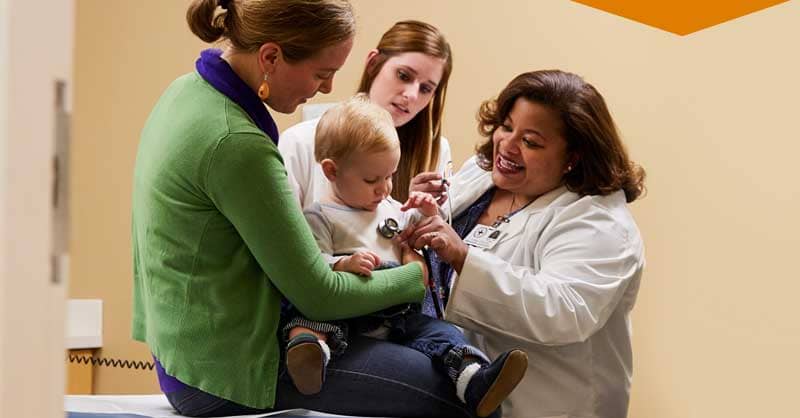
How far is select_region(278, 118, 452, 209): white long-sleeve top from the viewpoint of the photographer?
2553 millimetres

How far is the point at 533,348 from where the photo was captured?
2.31 m

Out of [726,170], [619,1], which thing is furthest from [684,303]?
[619,1]

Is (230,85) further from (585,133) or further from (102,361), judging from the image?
(102,361)

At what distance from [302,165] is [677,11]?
1.77m

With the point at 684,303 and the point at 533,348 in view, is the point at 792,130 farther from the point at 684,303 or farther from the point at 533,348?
the point at 533,348

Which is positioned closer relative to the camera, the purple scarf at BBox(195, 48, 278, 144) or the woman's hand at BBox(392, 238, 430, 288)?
the purple scarf at BBox(195, 48, 278, 144)

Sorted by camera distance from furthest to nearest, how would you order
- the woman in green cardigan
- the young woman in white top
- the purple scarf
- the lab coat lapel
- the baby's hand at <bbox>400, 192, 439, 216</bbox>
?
the young woman in white top < the lab coat lapel < the baby's hand at <bbox>400, 192, 439, 216</bbox> < the purple scarf < the woman in green cardigan

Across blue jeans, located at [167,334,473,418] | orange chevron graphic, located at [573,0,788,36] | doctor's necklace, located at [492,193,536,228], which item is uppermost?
orange chevron graphic, located at [573,0,788,36]

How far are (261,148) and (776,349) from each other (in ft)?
7.79

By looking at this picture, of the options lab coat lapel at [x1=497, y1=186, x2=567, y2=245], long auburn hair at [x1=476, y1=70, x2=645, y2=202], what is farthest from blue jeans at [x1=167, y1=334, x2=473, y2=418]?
long auburn hair at [x1=476, y1=70, x2=645, y2=202]

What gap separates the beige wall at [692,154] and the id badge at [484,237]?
122 cm

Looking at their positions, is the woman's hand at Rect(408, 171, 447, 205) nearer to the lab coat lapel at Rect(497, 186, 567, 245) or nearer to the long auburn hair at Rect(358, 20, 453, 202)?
the lab coat lapel at Rect(497, 186, 567, 245)

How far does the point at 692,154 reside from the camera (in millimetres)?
3549

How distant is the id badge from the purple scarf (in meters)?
0.79
